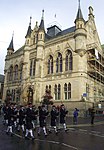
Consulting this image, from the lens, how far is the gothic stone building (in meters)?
30.4

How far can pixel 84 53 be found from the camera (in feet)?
102

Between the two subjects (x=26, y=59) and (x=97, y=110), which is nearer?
(x=97, y=110)

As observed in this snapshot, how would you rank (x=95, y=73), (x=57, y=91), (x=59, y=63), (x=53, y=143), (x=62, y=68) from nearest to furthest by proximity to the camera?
1. (x=53, y=143)
2. (x=57, y=91)
3. (x=62, y=68)
4. (x=59, y=63)
5. (x=95, y=73)

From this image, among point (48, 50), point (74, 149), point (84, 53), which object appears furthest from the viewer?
point (48, 50)

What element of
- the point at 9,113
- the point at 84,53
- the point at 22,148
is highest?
the point at 84,53

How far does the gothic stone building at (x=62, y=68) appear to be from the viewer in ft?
99.7

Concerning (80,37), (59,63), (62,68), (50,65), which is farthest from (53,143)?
(50,65)

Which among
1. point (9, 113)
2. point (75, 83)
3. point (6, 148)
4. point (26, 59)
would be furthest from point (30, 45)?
point (6, 148)

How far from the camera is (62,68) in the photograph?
3288 cm

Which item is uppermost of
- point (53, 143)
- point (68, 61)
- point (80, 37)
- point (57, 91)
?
point (80, 37)

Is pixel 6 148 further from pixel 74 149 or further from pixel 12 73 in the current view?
pixel 12 73

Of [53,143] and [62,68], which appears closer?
[53,143]

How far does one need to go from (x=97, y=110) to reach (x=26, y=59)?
19.3m

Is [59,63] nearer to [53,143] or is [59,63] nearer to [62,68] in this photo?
[62,68]
